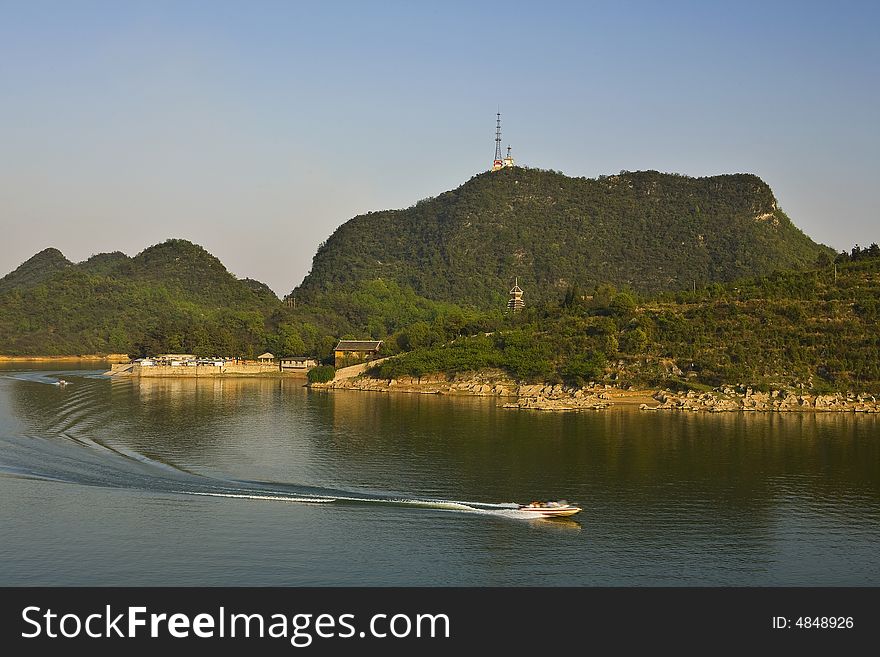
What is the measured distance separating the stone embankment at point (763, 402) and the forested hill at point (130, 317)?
61.3m

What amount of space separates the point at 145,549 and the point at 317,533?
4885 mm

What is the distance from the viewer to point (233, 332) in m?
114

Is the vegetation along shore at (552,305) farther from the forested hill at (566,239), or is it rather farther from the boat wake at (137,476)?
the boat wake at (137,476)

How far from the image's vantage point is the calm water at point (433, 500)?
24047mm

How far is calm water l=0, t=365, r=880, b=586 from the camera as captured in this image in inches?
947

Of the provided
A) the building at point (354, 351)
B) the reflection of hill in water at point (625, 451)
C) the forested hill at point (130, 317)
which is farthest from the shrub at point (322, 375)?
the forested hill at point (130, 317)

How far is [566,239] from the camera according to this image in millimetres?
166125

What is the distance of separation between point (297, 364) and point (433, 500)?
72.4 m

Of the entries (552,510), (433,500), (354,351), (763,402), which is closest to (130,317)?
(354,351)

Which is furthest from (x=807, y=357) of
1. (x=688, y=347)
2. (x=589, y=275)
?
(x=589, y=275)

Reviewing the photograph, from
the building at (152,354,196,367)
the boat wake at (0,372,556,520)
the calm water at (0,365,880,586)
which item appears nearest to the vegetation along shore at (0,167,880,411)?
the building at (152,354,196,367)

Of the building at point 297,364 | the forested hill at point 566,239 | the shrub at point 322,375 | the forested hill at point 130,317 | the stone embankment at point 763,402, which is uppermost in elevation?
the forested hill at point 566,239

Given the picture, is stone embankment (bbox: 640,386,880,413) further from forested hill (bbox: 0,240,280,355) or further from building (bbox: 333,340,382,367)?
forested hill (bbox: 0,240,280,355)

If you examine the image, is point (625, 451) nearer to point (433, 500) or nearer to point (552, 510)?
point (552, 510)
